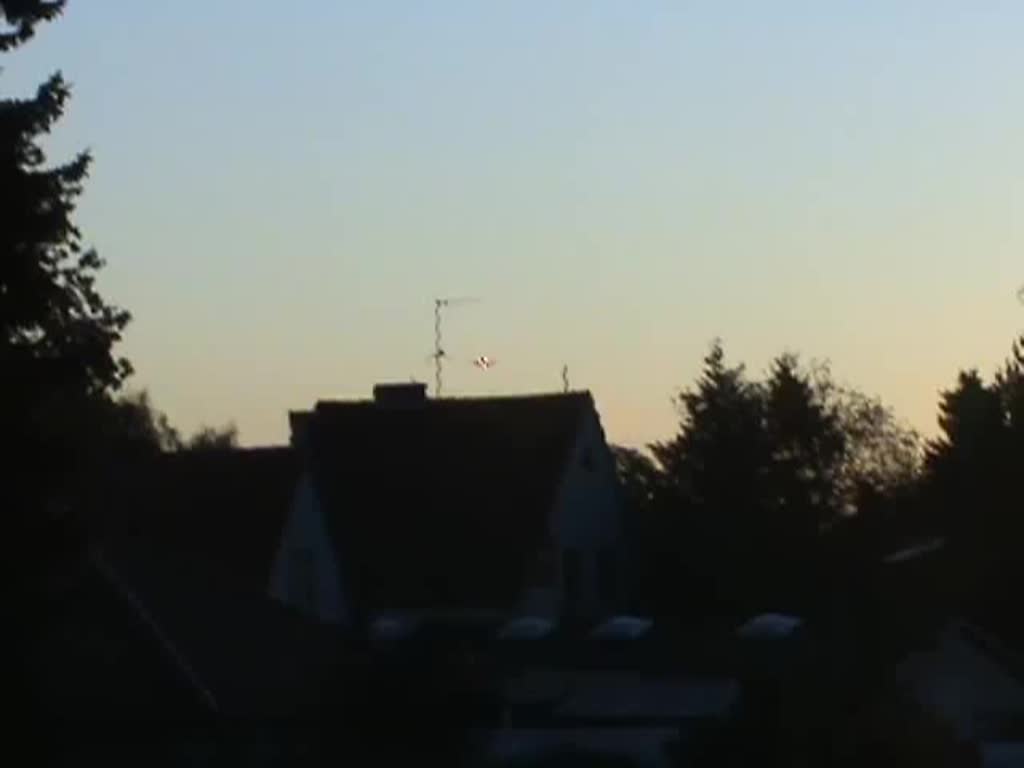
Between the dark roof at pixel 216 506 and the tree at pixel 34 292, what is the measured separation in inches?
694

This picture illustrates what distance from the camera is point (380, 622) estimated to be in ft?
167

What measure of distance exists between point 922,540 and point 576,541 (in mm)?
10359

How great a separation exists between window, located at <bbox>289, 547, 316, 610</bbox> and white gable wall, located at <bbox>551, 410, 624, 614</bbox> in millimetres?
4853

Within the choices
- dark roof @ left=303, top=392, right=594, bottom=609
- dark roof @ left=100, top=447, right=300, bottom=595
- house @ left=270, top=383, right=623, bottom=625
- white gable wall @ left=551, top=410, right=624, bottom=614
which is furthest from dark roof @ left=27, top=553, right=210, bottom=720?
white gable wall @ left=551, top=410, right=624, bottom=614

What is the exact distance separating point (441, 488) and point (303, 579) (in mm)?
4401

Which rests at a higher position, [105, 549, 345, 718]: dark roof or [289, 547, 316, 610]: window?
[289, 547, 316, 610]: window

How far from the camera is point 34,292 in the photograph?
99.2 feet

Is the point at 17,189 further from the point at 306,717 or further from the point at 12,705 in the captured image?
the point at 306,717

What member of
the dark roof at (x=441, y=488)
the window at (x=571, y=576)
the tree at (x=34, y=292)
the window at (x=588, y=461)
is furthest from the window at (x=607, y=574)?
the tree at (x=34, y=292)

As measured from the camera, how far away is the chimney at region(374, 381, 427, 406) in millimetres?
59562

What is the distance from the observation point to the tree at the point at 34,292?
1172 inches

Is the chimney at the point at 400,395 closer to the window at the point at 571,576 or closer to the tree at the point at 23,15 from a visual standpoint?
the window at the point at 571,576

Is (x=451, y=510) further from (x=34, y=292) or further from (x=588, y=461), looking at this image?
(x=34, y=292)

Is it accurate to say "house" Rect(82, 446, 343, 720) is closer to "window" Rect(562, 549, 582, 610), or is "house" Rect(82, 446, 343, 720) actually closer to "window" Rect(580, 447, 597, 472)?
"window" Rect(562, 549, 582, 610)
